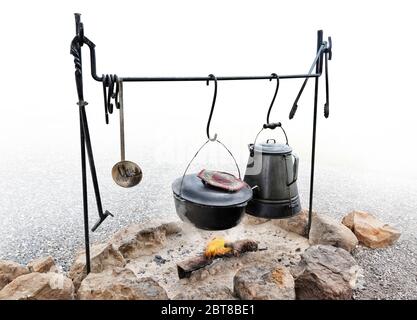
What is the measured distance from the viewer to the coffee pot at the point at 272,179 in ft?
9.60

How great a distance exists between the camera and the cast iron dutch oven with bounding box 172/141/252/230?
229cm

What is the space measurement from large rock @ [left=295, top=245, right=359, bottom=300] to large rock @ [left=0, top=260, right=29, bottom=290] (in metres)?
2.47

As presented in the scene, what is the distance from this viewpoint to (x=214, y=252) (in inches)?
138

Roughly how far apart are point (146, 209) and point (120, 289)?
8.76 feet

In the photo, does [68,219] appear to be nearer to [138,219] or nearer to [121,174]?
[138,219]

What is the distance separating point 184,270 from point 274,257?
1000mm

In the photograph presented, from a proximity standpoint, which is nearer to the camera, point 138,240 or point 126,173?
point 126,173

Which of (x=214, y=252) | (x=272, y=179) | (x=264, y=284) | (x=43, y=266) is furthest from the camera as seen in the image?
(x=214, y=252)

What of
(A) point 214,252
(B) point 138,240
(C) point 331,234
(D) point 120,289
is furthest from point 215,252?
(C) point 331,234

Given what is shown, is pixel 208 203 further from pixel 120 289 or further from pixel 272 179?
pixel 120 289

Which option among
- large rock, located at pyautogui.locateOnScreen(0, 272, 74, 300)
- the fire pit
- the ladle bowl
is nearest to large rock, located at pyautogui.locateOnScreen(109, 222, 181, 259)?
the fire pit

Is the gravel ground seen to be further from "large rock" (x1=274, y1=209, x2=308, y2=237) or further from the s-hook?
the s-hook
